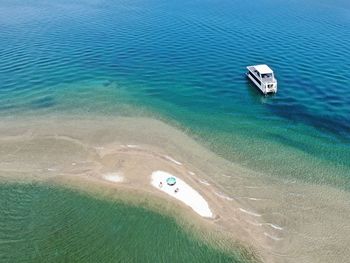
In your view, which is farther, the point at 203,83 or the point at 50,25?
the point at 50,25

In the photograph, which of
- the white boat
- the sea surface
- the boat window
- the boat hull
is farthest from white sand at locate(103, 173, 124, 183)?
the boat window

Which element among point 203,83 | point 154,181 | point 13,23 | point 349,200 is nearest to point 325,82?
point 203,83

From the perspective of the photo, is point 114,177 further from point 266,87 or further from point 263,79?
point 263,79

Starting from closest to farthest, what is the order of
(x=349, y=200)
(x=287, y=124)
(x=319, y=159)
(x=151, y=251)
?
→ (x=151, y=251), (x=349, y=200), (x=319, y=159), (x=287, y=124)

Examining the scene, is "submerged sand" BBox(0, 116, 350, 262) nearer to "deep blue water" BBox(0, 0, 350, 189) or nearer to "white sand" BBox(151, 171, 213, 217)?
"white sand" BBox(151, 171, 213, 217)

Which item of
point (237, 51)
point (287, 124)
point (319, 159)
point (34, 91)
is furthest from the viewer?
point (237, 51)

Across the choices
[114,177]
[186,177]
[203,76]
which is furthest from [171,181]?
[203,76]

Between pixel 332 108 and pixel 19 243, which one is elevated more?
pixel 332 108

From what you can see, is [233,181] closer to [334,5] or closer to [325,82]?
[325,82]
